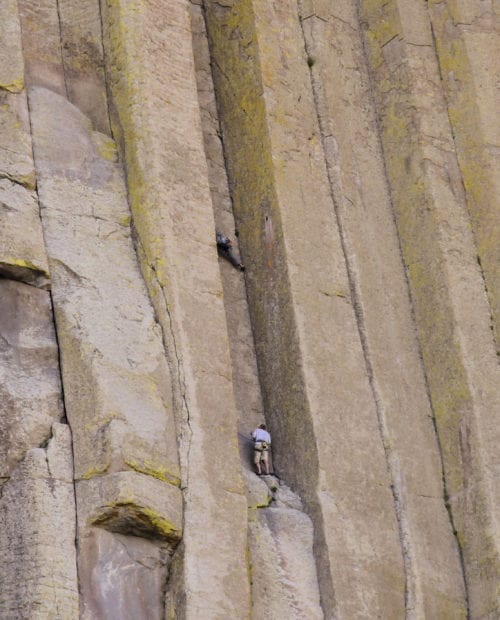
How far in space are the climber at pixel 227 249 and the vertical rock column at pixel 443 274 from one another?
4.41ft

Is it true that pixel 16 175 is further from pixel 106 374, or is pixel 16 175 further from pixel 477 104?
pixel 477 104

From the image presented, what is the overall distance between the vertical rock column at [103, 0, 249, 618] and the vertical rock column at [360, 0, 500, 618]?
1.87 meters

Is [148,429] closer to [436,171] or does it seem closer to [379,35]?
[436,171]

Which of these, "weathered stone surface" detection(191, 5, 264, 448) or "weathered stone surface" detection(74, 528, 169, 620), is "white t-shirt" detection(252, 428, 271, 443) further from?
"weathered stone surface" detection(74, 528, 169, 620)

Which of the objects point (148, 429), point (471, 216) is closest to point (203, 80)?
point (471, 216)

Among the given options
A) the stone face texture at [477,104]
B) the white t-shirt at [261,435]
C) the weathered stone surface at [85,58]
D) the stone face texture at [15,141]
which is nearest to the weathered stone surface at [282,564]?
the white t-shirt at [261,435]

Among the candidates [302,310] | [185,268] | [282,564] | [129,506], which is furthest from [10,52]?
[282,564]

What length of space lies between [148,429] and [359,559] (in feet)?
5.49

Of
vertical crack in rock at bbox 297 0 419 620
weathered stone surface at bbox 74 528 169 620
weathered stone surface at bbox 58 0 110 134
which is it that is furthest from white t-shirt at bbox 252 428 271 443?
weathered stone surface at bbox 58 0 110 134

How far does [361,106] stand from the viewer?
1474 cm

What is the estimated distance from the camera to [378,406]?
42.9ft

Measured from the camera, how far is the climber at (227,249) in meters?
13.5

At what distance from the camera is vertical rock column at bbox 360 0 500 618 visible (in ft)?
42.5

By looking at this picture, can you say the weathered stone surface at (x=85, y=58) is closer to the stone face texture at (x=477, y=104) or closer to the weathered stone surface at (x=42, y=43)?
the weathered stone surface at (x=42, y=43)
